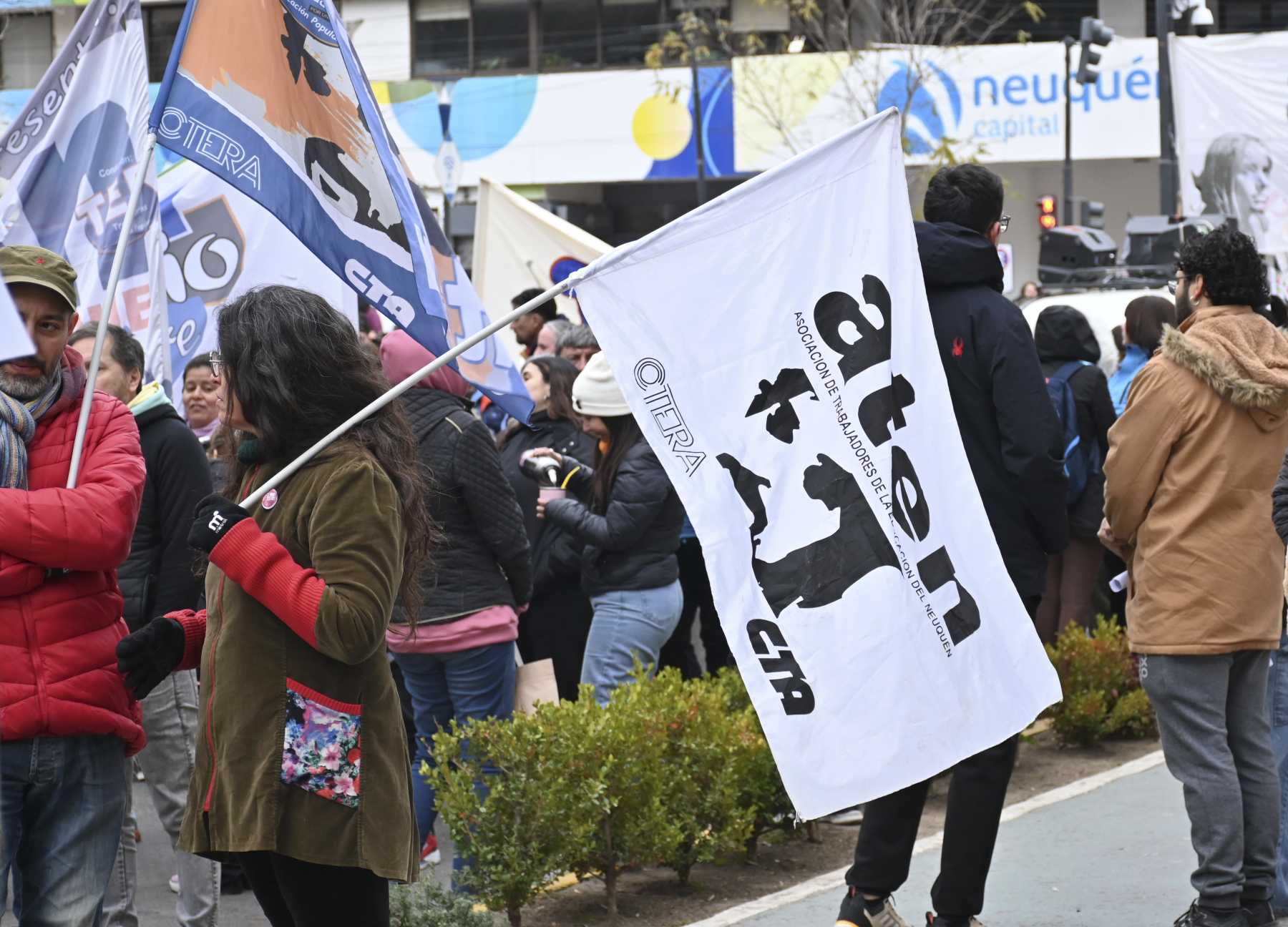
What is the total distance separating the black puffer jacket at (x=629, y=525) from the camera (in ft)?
21.1

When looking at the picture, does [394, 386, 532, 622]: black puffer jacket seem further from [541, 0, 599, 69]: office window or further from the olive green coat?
[541, 0, 599, 69]: office window

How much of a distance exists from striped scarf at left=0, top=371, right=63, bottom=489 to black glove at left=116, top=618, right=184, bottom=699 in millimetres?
438

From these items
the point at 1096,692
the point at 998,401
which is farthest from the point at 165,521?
the point at 1096,692

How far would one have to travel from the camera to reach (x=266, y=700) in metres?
3.32

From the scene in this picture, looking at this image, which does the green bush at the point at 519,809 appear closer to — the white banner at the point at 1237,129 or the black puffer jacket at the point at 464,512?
the black puffer jacket at the point at 464,512

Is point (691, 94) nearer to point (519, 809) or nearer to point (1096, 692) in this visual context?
point (1096, 692)

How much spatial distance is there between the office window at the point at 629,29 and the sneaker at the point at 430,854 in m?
30.6

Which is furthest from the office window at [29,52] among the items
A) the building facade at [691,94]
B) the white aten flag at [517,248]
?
the white aten flag at [517,248]

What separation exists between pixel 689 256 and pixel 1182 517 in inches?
71.3

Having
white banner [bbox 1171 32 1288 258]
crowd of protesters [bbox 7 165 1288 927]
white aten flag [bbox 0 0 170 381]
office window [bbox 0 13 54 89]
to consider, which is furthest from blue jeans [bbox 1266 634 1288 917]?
office window [bbox 0 13 54 89]

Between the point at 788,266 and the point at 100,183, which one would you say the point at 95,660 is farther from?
the point at 100,183

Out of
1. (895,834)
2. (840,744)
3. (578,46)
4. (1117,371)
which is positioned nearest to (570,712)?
(895,834)

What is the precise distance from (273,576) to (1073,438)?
20.0ft

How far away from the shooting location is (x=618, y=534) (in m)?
6.40
